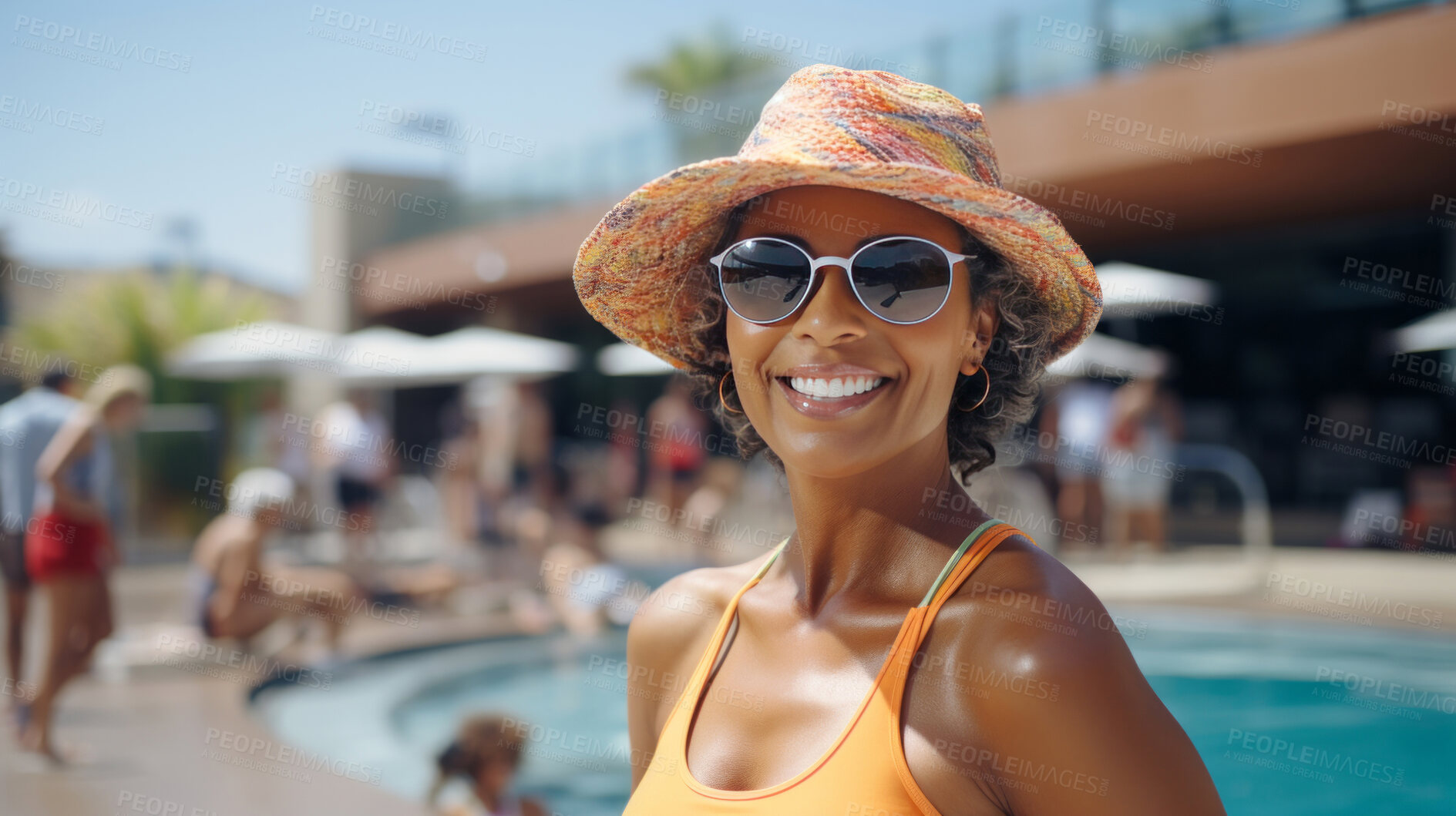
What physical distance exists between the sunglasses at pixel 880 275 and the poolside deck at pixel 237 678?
3.72 meters

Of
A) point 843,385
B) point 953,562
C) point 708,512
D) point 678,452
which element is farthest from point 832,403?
point 678,452

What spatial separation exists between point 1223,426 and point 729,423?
16.2 m

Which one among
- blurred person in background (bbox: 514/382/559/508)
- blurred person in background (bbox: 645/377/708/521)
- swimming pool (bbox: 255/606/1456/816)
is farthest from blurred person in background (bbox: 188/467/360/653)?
blurred person in background (bbox: 645/377/708/521)

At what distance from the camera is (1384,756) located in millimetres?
6762

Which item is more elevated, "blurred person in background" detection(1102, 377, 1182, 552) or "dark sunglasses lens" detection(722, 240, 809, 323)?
"dark sunglasses lens" detection(722, 240, 809, 323)

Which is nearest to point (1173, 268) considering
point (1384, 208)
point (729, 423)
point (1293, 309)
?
point (1293, 309)

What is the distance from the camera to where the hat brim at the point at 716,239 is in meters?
1.41

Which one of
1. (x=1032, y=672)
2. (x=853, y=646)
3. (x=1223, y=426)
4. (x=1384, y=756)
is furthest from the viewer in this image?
(x=1223, y=426)

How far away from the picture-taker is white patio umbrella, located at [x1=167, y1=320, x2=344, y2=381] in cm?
1416

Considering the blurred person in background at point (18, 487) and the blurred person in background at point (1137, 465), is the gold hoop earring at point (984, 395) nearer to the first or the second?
the blurred person in background at point (18, 487)

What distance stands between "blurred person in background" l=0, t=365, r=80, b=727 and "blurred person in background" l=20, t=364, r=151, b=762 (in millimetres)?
305

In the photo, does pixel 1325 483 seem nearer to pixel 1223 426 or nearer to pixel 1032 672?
pixel 1223 426

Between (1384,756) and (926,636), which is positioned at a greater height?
(926,636)

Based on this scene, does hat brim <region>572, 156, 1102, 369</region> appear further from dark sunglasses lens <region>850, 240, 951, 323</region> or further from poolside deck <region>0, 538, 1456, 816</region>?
poolside deck <region>0, 538, 1456, 816</region>
